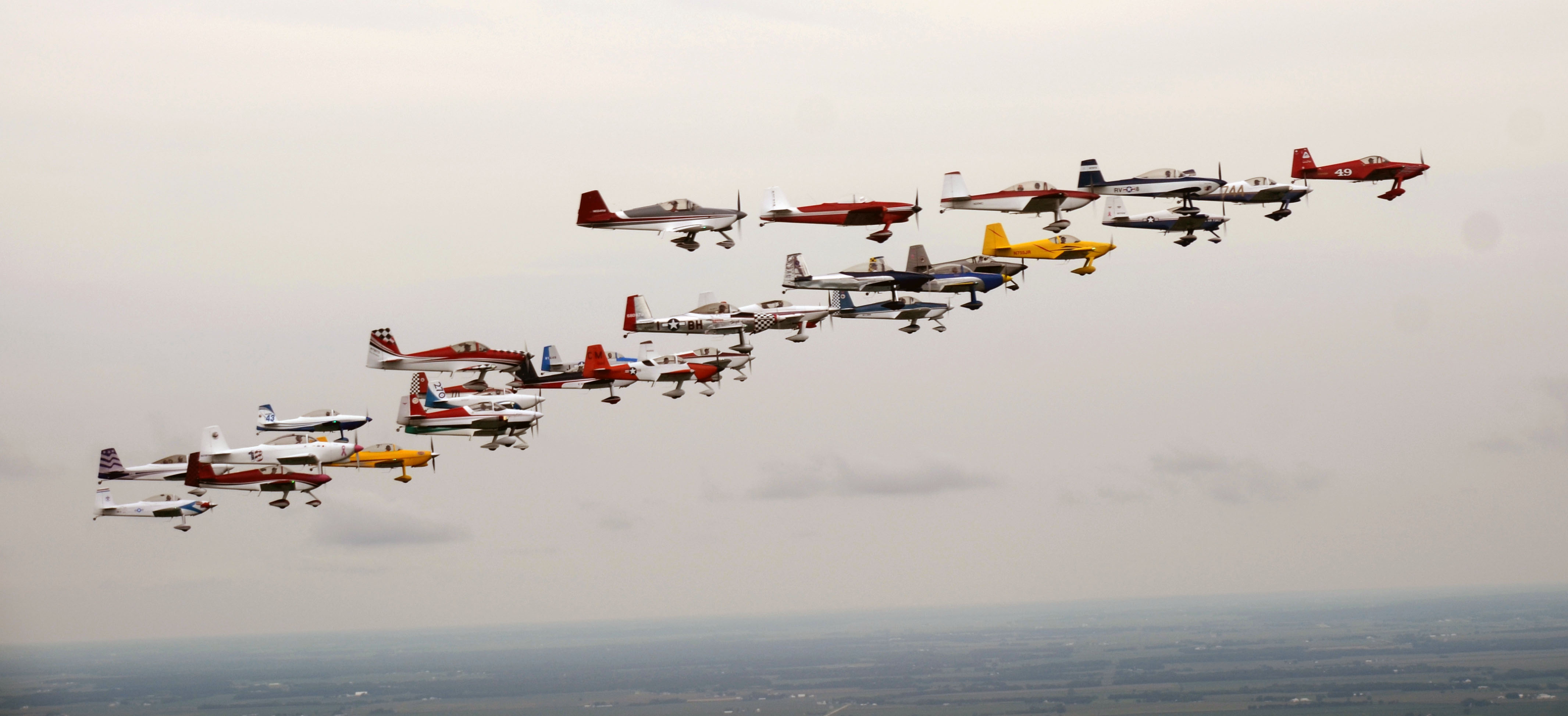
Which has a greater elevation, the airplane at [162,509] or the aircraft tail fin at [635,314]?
the aircraft tail fin at [635,314]

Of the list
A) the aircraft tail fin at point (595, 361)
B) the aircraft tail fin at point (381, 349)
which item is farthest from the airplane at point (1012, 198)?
the aircraft tail fin at point (381, 349)

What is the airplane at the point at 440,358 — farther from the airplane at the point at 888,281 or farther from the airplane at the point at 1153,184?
the airplane at the point at 1153,184

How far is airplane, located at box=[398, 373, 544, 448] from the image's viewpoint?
106m

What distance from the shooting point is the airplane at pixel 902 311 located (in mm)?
102812

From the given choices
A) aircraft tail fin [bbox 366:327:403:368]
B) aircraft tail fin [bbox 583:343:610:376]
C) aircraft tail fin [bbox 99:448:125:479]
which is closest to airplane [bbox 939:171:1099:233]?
aircraft tail fin [bbox 583:343:610:376]

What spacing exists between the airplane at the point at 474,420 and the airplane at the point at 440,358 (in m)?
2.38

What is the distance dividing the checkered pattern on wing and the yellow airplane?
75.7 m

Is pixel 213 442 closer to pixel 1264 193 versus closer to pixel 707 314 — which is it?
pixel 707 314

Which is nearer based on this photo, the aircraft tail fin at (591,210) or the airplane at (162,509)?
the aircraft tail fin at (591,210)

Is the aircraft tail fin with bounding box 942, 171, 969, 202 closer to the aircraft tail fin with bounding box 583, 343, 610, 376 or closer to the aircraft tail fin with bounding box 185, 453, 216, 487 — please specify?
the aircraft tail fin with bounding box 583, 343, 610, 376

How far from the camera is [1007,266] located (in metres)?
103

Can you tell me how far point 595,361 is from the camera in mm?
105875

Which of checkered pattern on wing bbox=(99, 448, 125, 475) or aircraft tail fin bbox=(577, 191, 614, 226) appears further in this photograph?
checkered pattern on wing bbox=(99, 448, 125, 475)

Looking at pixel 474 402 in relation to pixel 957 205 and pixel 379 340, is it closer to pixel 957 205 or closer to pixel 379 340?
pixel 379 340
